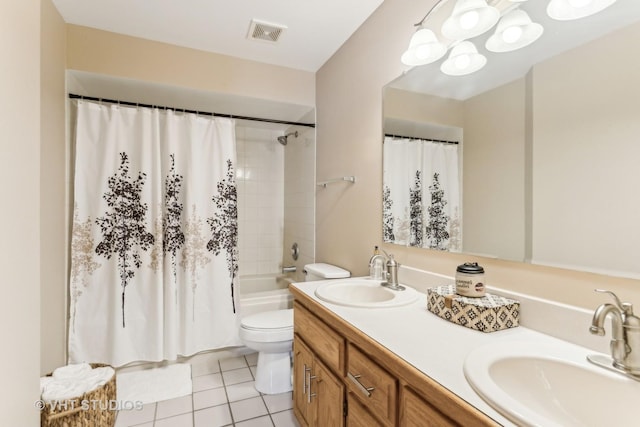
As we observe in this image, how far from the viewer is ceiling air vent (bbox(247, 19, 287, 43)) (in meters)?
1.94

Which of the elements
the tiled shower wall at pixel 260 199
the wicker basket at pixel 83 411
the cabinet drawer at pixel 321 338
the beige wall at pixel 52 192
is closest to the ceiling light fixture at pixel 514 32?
the cabinet drawer at pixel 321 338

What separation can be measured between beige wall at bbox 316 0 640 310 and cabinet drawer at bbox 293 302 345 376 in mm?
590

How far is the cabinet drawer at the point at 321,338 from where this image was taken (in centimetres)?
111

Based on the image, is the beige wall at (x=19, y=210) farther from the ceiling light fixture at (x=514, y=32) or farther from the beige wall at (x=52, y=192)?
the ceiling light fixture at (x=514, y=32)

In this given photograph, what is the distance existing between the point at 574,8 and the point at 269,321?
6.95 ft

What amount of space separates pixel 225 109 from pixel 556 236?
8.41 feet

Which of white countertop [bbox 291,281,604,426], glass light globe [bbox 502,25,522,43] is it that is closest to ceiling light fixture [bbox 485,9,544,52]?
glass light globe [bbox 502,25,522,43]

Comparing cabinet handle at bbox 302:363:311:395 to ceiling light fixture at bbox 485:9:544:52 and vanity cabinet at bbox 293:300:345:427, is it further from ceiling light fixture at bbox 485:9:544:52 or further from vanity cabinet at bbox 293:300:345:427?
ceiling light fixture at bbox 485:9:544:52

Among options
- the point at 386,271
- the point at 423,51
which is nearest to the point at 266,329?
the point at 386,271

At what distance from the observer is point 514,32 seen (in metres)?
1.08

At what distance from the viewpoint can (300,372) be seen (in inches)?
59.6

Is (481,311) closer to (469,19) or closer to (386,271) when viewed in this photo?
(386,271)

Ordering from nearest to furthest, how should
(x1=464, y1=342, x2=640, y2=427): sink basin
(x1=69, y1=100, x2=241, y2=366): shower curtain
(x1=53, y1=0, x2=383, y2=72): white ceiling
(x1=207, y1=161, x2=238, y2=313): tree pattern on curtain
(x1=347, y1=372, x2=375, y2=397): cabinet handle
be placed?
(x1=464, y1=342, x2=640, y2=427): sink basin < (x1=347, y1=372, x2=375, y2=397): cabinet handle < (x1=53, y1=0, x2=383, y2=72): white ceiling < (x1=69, y1=100, x2=241, y2=366): shower curtain < (x1=207, y1=161, x2=238, y2=313): tree pattern on curtain

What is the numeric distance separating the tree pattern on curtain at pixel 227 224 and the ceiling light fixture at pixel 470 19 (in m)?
1.75
